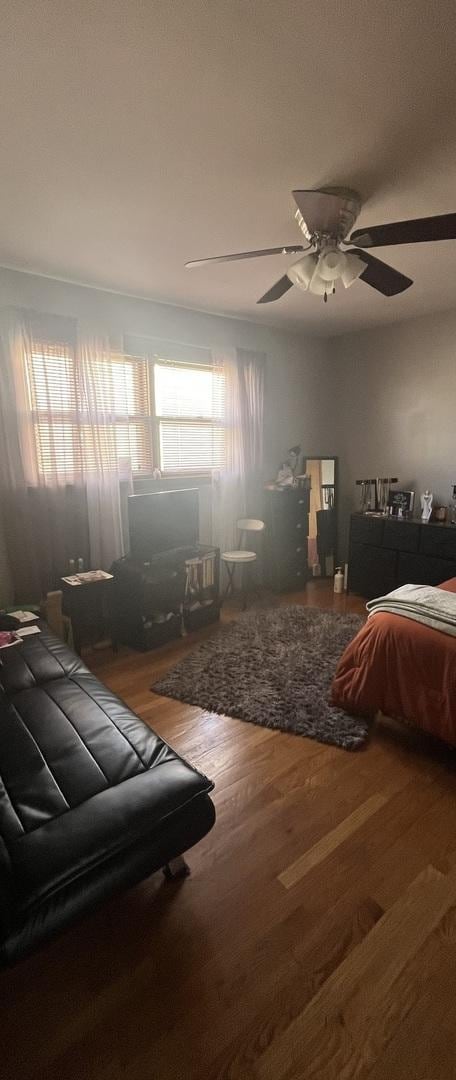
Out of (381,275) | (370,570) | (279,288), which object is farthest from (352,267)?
(370,570)

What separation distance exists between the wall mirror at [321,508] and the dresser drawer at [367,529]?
1.60 feet

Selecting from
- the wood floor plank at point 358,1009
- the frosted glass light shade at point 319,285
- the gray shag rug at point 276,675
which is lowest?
the wood floor plank at point 358,1009

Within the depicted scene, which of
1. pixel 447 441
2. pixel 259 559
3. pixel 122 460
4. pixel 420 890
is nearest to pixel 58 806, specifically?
pixel 420 890

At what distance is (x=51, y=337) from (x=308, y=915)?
3161mm

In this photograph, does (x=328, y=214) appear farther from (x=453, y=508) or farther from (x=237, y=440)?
(x=453, y=508)

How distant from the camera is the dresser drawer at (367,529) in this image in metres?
4.02

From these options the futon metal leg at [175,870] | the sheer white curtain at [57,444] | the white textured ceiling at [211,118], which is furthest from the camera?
the sheer white curtain at [57,444]

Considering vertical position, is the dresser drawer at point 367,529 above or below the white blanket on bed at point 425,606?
above

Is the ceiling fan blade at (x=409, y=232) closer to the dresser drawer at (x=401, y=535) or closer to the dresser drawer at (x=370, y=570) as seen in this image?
the dresser drawer at (x=401, y=535)

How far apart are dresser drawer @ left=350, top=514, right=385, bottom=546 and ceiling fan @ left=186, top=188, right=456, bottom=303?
226 cm

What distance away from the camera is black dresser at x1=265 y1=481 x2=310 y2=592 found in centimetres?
424

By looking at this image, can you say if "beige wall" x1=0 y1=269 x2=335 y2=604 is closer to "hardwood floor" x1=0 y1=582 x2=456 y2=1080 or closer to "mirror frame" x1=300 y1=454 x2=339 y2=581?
"mirror frame" x1=300 y1=454 x2=339 y2=581

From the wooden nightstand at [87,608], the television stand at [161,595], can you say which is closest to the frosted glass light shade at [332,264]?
the television stand at [161,595]

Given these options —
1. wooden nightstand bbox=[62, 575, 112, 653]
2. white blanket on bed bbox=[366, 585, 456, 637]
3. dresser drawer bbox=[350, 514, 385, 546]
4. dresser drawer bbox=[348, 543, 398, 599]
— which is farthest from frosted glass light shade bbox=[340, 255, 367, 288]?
dresser drawer bbox=[348, 543, 398, 599]
